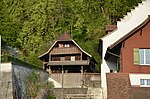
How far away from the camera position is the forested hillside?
59.0 metres

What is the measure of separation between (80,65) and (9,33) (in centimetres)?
1789

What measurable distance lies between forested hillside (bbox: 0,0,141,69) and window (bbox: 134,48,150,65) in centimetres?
2594

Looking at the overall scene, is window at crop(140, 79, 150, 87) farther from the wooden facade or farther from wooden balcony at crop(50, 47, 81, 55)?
wooden balcony at crop(50, 47, 81, 55)

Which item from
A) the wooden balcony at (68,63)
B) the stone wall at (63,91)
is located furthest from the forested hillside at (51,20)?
the stone wall at (63,91)

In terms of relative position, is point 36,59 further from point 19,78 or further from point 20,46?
point 19,78

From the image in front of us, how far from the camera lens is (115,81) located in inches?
1081

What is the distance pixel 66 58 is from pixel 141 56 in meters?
19.9

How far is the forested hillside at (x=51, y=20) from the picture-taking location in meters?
59.0

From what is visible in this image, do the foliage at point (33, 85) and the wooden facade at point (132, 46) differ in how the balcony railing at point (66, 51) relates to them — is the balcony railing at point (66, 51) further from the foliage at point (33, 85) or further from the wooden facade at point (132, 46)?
the foliage at point (33, 85)

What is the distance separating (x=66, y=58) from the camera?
4681 cm

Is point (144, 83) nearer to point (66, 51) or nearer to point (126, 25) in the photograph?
point (126, 25)

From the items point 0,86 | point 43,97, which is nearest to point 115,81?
point 43,97

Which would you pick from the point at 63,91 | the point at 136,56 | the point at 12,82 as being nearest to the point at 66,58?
the point at 63,91

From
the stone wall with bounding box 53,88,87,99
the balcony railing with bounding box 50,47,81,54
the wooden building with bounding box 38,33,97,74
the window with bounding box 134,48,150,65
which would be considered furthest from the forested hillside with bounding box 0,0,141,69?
the window with bounding box 134,48,150,65
